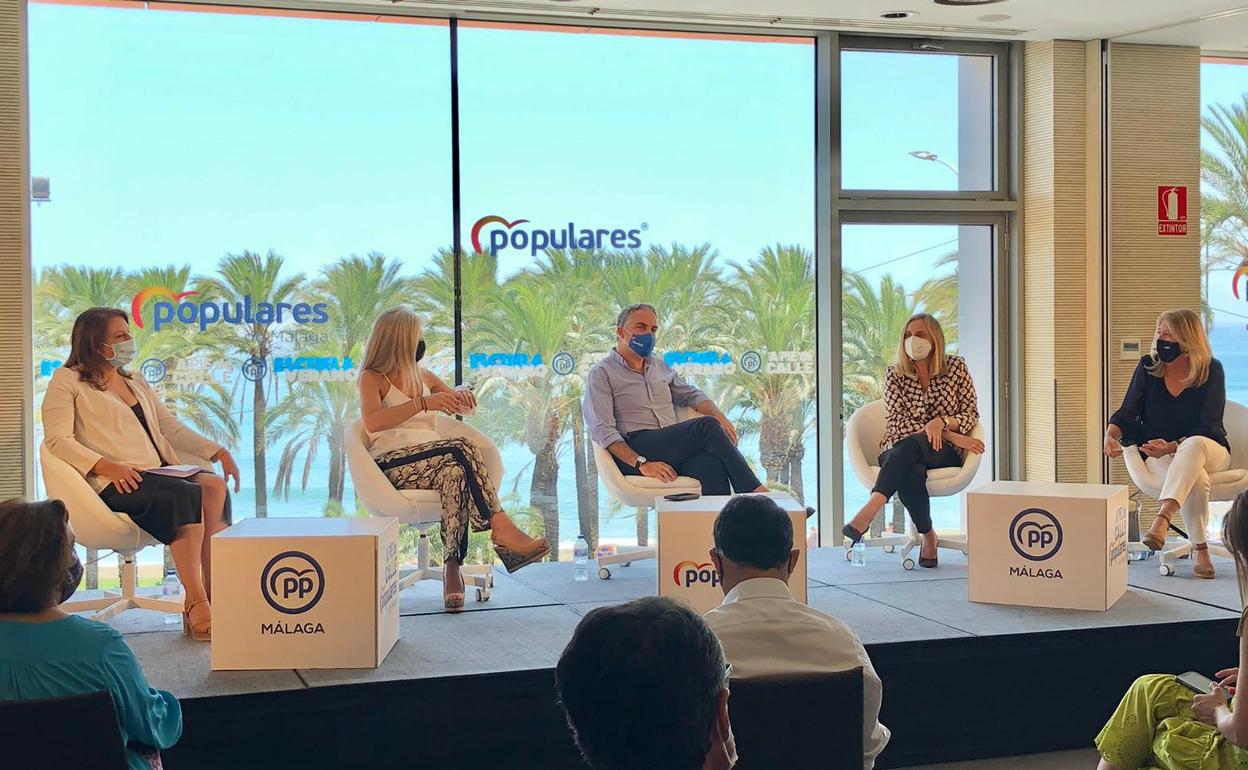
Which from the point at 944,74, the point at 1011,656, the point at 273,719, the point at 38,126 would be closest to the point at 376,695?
the point at 273,719

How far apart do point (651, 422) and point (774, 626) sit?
3480mm

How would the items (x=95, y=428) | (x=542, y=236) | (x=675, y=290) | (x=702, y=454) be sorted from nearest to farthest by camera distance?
(x=95, y=428) < (x=702, y=454) < (x=542, y=236) < (x=675, y=290)

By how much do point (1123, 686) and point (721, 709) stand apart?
3.53m

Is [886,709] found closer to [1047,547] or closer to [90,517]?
[1047,547]

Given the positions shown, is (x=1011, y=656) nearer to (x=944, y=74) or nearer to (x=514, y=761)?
(x=514, y=761)

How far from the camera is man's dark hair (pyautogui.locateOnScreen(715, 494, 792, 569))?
111 inches

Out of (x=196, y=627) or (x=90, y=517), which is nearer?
(x=196, y=627)

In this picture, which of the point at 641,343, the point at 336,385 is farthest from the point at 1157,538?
the point at 336,385

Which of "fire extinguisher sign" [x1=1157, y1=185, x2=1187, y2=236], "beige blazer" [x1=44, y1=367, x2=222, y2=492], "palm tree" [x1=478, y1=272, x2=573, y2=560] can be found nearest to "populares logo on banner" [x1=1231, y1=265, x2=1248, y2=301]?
"fire extinguisher sign" [x1=1157, y1=185, x2=1187, y2=236]

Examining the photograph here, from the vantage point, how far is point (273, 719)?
12.3 ft

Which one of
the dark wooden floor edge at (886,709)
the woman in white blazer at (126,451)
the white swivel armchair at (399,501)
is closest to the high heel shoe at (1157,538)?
the dark wooden floor edge at (886,709)

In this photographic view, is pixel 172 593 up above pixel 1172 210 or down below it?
below

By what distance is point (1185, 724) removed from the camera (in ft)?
9.14

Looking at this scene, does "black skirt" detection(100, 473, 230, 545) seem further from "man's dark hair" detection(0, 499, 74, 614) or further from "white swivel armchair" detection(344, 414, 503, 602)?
"man's dark hair" detection(0, 499, 74, 614)
